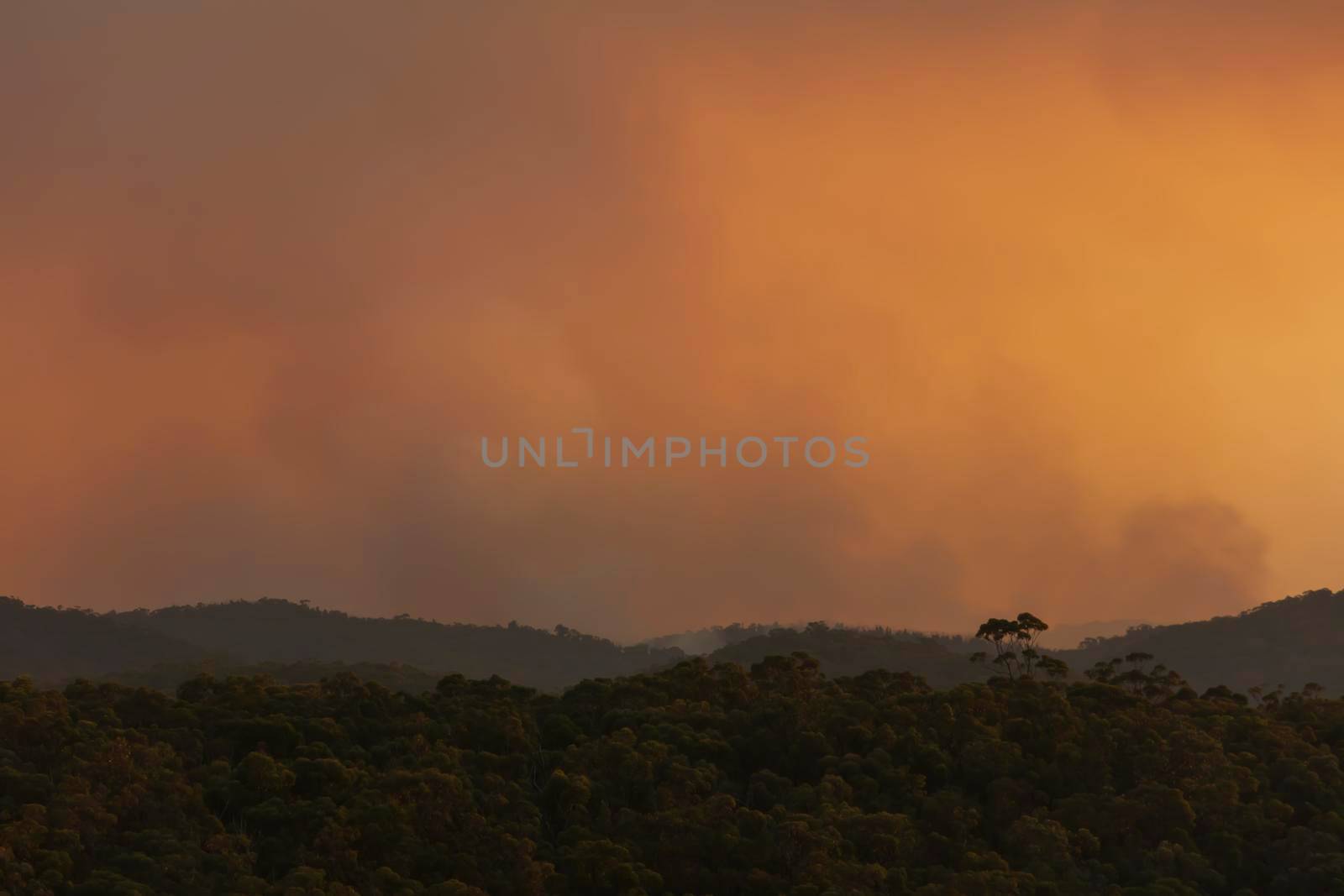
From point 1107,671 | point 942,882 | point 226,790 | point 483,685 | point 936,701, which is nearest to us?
point 942,882

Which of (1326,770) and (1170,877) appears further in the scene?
(1326,770)

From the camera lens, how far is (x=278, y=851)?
246ft

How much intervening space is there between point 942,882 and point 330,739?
3785 centimetres

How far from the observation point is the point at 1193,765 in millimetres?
86125

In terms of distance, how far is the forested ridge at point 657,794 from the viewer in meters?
73.4

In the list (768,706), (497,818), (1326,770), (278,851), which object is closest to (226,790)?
(278,851)

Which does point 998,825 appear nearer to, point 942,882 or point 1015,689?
point 942,882

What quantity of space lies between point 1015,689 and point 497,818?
39.2 meters

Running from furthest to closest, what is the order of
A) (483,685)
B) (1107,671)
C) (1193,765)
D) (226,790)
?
1. (1107,671)
2. (483,685)
3. (1193,765)
4. (226,790)

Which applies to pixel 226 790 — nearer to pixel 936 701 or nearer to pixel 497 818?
pixel 497 818

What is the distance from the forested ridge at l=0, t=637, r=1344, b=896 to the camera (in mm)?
73375

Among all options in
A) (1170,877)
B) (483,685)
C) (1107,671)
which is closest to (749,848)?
(1170,877)

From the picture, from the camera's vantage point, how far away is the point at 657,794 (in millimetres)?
82875

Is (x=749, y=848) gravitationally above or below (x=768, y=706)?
below
